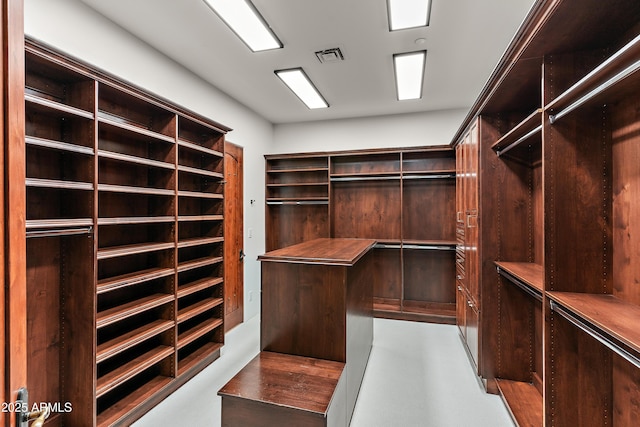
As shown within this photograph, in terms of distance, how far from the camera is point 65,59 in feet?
6.05

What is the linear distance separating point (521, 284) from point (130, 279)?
9.10ft

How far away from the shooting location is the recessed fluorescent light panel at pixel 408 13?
227cm

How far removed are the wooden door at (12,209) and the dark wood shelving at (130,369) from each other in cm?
177

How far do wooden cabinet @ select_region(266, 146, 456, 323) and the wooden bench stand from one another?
2788 millimetres

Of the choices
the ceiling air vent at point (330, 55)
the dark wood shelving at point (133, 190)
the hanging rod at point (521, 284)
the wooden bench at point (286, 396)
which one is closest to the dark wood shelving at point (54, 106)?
the dark wood shelving at point (133, 190)

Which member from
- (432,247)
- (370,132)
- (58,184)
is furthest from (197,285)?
(370,132)

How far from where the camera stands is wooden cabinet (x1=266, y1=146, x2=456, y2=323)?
471cm

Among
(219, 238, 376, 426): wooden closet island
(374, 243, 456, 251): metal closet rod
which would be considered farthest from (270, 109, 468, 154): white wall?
(219, 238, 376, 426): wooden closet island

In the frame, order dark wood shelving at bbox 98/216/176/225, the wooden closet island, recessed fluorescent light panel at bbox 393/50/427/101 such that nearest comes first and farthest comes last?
the wooden closet island, dark wood shelving at bbox 98/216/176/225, recessed fluorescent light panel at bbox 393/50/427/101

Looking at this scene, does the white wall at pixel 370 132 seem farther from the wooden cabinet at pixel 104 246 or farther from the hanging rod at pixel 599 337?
the hanging rod at pixel 599 337

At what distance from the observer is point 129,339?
2324 mm

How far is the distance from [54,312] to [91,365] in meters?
0.43

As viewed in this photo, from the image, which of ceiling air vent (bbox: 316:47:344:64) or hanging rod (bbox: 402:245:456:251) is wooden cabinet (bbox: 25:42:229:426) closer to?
ceiling air vent (bbox: 316:47:344:64)

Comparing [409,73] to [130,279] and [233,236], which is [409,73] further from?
[130,279]
